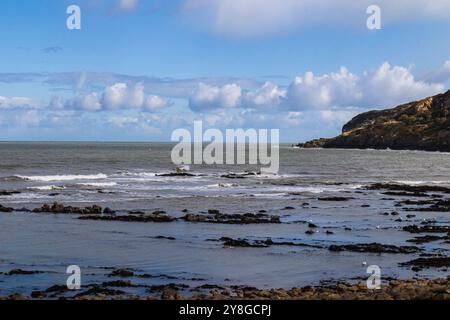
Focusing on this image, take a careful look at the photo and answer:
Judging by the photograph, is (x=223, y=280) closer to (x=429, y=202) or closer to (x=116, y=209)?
(x=116, y=209)

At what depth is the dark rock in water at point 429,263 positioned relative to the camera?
878 inches

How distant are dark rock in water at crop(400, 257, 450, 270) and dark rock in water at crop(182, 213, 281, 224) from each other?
12.7 m

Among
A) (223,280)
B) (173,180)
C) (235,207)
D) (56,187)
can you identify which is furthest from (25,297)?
(173,180)

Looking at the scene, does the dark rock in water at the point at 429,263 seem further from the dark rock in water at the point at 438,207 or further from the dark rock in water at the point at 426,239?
the dark rock in water at the point at 438,207

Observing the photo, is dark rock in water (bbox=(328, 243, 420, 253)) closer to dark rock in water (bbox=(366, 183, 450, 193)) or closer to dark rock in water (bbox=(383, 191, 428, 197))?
dark rock in water (bbox=(383, 191, 428, 197))

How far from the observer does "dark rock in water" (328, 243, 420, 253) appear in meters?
25.4

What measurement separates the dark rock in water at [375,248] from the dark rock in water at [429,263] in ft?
7.07

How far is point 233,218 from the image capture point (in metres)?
36.1

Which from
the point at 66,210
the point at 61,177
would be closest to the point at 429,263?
the point at 66,210

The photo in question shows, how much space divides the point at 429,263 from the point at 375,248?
325cm

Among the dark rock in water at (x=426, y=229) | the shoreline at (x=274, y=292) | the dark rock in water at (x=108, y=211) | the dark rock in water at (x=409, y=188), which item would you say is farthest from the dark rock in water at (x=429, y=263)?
the dark rock in water at (x=409, y=188)

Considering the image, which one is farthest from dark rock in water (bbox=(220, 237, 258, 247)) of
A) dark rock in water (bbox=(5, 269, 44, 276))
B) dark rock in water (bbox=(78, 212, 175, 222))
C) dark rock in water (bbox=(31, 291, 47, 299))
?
dark rock in water (bbox=(31, 291, 47, 299))

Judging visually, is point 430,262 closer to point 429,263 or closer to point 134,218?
point 429,263
